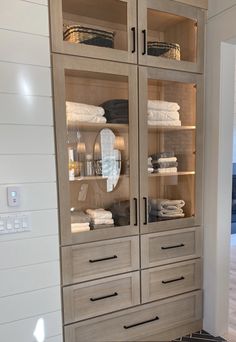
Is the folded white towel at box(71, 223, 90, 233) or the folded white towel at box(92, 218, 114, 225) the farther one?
the folded white towel at box(92, 218, 114, 225)

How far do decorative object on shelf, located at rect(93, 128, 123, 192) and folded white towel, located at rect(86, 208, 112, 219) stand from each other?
179 mm

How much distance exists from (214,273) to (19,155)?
5.39 feet

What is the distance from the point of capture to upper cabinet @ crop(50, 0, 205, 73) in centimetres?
172

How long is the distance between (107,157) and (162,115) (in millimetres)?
524

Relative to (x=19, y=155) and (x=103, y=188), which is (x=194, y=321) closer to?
(x=103, y=188)

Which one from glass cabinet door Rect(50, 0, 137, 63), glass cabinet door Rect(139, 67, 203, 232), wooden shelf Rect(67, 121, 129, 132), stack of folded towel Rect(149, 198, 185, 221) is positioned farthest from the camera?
stack of folded towel Rect(149, 198, 185, 221)

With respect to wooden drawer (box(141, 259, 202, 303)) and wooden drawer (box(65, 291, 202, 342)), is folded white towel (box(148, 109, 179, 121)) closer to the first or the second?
wooden drawer (box(141, 259, 202, 303))

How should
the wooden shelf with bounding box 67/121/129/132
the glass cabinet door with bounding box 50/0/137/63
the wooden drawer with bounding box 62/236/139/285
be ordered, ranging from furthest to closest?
the wooden shelf with bounding box 67/121/129/132
the wooden drawer with bounding box 62/236/139/285
the glass cabinet door with bounding box 50/0/137/63

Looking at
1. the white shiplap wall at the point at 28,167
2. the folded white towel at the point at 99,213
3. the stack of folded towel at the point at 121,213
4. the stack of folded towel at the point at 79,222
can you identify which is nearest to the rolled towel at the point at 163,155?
the stack of folded towel at the point at 121,213

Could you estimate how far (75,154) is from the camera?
189 centimetres

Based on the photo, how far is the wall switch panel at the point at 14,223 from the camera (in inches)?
61.5

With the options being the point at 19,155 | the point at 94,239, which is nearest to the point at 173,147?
the point at 94,239

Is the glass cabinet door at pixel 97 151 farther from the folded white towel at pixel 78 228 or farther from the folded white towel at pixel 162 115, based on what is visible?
the folded white towel at pixel 162 115

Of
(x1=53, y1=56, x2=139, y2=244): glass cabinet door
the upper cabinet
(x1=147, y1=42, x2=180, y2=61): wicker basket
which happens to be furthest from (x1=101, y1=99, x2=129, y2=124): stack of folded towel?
(x1=147, y1=42, x2=180, y2=61): wicker basket
